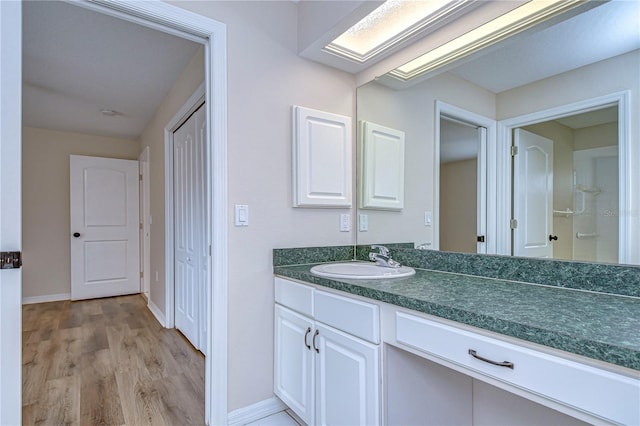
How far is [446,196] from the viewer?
1.78 metres

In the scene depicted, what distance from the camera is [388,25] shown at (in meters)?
1.84

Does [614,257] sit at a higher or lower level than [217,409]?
higher

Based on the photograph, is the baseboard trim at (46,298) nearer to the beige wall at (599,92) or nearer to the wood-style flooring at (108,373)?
the wood-style flooring at (108,373)

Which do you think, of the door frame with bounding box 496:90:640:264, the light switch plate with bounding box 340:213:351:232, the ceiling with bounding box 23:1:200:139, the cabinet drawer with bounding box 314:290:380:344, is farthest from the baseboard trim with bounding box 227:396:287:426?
the ceiling with bounding box 23:1:200:139

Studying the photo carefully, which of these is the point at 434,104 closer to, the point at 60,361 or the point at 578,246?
the point at 578,246

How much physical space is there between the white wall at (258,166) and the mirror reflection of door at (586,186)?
1.23 meters

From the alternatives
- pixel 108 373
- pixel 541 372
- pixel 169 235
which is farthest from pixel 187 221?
pixel 541 372

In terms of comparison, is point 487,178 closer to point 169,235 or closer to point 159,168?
point 169,235

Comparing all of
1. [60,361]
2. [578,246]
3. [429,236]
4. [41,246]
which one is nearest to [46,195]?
[41,246]

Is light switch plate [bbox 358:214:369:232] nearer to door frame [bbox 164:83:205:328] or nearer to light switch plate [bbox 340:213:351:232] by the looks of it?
light switch plate [bbox 340:213:351:232]

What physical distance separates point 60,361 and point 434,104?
10.5 ft

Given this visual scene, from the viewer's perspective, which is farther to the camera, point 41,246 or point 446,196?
point 41,246

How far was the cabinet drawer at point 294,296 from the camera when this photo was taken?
5.20 ft
